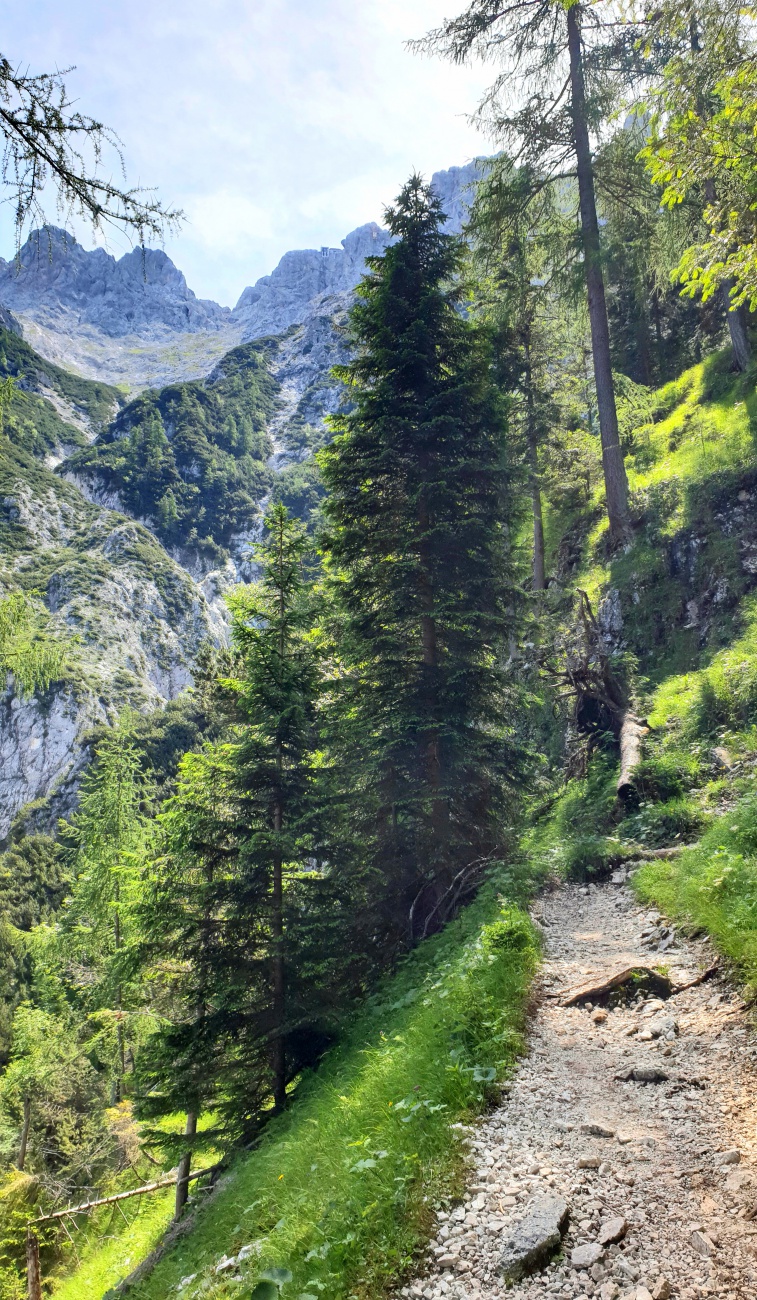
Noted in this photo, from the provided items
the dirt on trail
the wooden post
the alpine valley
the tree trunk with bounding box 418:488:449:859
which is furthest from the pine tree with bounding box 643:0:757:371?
the wooden post

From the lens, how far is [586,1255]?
112 inches

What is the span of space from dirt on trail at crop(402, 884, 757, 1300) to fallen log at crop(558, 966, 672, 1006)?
10 centimetres

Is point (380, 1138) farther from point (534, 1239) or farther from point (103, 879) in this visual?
point (103, 879)

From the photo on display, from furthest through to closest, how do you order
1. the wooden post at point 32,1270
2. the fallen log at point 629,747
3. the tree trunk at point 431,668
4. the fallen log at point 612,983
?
the wooden post at point 32,1270
the fallen log at point 629,747
the tree trunk at point 431,668
the fallen log at point 612,983

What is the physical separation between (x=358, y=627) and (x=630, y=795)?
16.3ft

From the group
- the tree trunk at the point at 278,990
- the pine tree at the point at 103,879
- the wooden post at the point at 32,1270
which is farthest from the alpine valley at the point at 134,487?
the wooden post at the point at 32,1270

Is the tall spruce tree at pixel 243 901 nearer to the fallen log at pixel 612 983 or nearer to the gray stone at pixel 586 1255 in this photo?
the fallen log at pixel 612 983

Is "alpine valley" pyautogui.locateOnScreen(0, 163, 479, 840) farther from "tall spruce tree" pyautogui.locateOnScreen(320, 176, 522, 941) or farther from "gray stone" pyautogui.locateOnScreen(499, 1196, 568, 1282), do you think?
"gray stone" pyautogui.locateOnScreen(499, 1196, 568, 1282)

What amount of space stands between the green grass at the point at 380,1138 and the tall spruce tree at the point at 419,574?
1.69 meters

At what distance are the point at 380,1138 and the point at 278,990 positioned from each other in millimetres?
4271

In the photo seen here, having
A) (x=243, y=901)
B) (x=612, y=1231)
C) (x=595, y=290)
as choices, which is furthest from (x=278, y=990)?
(x=595, y=290)

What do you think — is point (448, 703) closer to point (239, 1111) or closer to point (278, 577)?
point (278, 577)

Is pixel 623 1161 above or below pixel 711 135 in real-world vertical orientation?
below

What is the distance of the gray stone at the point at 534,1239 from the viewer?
2.89 m
